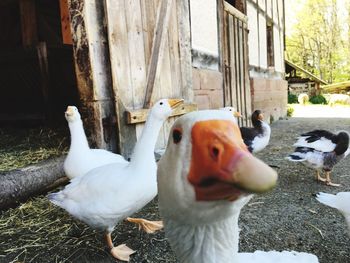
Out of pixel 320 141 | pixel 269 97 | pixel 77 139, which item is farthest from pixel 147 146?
pixel 269 97

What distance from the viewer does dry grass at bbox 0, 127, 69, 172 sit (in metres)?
3.78

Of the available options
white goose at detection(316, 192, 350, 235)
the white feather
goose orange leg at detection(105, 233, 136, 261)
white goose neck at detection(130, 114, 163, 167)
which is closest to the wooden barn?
white goose neck at detection(130, 114, 163, 167)

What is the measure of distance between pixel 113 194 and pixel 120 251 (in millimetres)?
434

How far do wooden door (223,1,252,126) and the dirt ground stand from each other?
4205 millimetres

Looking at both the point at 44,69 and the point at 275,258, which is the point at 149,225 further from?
the point at 44,69

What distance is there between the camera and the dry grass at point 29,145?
3.78 m

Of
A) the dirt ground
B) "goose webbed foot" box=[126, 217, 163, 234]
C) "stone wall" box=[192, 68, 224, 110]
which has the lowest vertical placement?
the dirt ground

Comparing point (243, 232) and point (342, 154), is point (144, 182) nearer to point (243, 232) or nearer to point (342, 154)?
point (243, 232)

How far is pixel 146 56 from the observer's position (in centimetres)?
422

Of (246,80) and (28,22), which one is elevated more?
(28,22)

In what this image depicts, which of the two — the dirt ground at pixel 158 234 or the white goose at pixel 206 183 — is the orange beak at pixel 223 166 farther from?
the dirt ground at pixel 158 234

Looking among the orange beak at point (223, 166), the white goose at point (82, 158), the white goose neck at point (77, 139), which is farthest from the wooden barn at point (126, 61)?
the orange beak at point (223, 166)

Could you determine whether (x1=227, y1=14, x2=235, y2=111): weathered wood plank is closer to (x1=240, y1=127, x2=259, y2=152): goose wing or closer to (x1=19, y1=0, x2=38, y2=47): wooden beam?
(x1=240, y1=127, x2=259, y2=152): goose wing

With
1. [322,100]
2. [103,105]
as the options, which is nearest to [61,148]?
[103,105]
